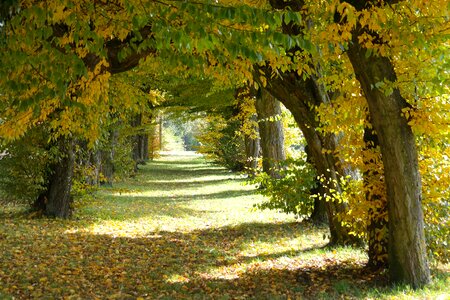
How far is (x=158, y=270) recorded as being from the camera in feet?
25.2

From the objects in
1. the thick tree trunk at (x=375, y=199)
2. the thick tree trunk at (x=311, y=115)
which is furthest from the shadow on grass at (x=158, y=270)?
the thick tree trunk at (x=311, y=115)

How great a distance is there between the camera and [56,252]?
28.2 feet

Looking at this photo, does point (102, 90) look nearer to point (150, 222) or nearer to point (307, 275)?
point (307, 275)

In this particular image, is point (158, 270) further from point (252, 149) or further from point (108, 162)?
point (252, 149)

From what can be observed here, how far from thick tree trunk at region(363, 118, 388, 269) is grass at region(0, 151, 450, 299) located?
15.1 inches

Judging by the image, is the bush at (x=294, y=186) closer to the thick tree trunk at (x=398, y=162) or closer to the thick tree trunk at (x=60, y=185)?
the thick tree trunk at (x=398, y=162)

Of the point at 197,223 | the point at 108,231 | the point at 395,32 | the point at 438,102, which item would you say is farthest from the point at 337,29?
the point at 197,223

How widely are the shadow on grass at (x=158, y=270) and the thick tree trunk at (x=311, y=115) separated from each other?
4.74 feet

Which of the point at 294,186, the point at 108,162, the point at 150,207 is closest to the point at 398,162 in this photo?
the point at 294,186

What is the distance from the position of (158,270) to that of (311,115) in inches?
143

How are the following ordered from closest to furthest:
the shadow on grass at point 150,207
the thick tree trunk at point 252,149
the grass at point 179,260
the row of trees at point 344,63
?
the row of trees at point 344,63 → the grass at point 179,260 → the shadow on grass at point 150,207 → the thick tree trunk at point 252,149

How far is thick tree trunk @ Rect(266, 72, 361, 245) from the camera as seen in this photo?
8.19 meters

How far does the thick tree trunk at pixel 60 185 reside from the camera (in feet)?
38.9

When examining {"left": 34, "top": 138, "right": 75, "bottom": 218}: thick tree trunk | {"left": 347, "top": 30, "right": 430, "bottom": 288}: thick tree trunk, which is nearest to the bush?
{"left": 347, "top": 30, "right": 430, "bottom": 288}: thick tree trunk
